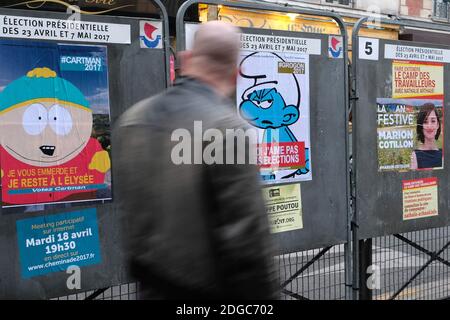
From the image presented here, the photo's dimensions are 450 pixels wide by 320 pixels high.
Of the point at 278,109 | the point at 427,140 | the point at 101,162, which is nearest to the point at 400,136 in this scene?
A: the point at 427,140

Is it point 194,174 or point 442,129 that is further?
point 442,129

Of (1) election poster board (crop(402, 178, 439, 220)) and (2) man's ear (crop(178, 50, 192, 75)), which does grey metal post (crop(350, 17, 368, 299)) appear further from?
(2) man's ear (crop(178, 50, 192, 75))

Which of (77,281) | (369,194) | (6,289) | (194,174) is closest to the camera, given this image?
(194,174)

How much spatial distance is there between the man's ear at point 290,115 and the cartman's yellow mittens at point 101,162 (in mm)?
1275

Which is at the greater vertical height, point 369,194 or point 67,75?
point 67,75

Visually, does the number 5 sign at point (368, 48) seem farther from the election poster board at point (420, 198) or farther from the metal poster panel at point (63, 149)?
the metal poster panel at point (63, 149)

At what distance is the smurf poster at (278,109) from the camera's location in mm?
3818

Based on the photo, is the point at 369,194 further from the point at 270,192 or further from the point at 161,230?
the point at 161,230

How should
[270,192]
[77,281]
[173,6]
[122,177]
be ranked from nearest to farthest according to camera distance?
1. [122,177]
2. [77,281]
3. [270,192]
4. [173,6]

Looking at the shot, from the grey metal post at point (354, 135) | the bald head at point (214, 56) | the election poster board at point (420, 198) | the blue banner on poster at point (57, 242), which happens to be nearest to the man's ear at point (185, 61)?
the bald head at point (214, 56)

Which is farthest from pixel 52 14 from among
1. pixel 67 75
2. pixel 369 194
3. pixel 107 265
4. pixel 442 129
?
pixel 442 129

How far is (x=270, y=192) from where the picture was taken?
3.95 m

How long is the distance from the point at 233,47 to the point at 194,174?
20.0 inches

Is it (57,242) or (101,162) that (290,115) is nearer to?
(101,162)
